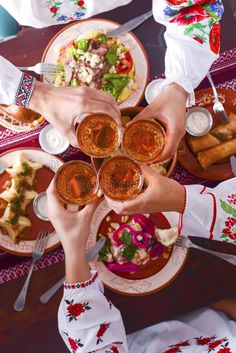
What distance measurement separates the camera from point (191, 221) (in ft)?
5.14

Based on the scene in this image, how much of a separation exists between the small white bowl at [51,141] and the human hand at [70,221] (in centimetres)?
28

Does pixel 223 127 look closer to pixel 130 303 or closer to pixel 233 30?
pixel 233 30

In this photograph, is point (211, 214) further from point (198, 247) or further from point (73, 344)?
point (73, 344)

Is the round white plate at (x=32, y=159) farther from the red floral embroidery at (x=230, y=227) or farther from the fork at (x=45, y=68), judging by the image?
the red floral embroidery at (x=230, y=227)

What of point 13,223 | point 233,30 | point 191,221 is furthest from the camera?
point 233,30

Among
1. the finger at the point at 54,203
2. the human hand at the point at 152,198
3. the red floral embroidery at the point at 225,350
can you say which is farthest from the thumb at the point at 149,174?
the red floral embroidery at the point at 225,350

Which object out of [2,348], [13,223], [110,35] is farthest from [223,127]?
[2,348]

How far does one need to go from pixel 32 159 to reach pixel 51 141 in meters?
0.10

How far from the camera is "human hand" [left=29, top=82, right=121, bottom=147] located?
1450 mm

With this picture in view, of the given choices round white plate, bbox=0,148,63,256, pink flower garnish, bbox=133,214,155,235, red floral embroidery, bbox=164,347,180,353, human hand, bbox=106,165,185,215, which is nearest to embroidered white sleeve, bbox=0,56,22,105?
round white plate, bbox=0,148,63,256

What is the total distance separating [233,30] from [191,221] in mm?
780

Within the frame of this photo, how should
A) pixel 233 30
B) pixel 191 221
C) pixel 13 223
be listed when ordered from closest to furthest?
pixel 191 221 → pixel 13 223 → pixel 233 30

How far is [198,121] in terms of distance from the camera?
1.78m

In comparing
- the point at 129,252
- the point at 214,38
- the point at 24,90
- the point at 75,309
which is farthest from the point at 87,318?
the point at 214,38
